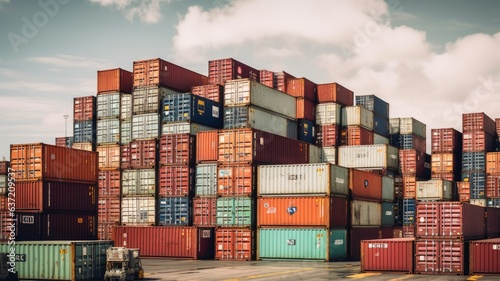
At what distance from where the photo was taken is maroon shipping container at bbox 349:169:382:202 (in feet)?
180

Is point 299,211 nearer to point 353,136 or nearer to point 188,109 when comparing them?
point 188,109

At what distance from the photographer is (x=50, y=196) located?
44250 mm

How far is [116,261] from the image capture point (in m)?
36.7

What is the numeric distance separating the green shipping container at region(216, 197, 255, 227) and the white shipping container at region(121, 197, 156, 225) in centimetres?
731

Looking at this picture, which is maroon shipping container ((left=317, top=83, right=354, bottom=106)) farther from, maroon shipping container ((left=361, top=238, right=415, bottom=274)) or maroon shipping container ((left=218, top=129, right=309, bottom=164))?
maroon shipping container ((left=361, top=238, right=415, bottom=274))

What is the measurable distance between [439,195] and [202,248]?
106 ft

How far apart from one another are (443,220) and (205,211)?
Result: 2086cm

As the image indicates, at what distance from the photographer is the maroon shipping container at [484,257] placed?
39.2 meters

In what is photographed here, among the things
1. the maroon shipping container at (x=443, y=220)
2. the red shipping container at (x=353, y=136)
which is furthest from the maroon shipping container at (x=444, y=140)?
the maroon shipping container at (x=443, y=220)

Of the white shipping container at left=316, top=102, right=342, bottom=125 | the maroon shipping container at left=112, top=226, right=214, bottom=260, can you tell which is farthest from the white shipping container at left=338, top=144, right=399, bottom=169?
the maroon shipping container at left=112, top=226, right=214, bottom=260

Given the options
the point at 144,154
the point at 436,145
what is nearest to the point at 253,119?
the point at 144,154

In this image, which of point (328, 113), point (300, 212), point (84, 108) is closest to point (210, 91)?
point (84, 108)

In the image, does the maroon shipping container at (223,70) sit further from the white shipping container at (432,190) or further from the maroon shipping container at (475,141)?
the maroon shipping container at (475,141)

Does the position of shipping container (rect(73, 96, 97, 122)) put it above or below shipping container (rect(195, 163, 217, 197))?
above
